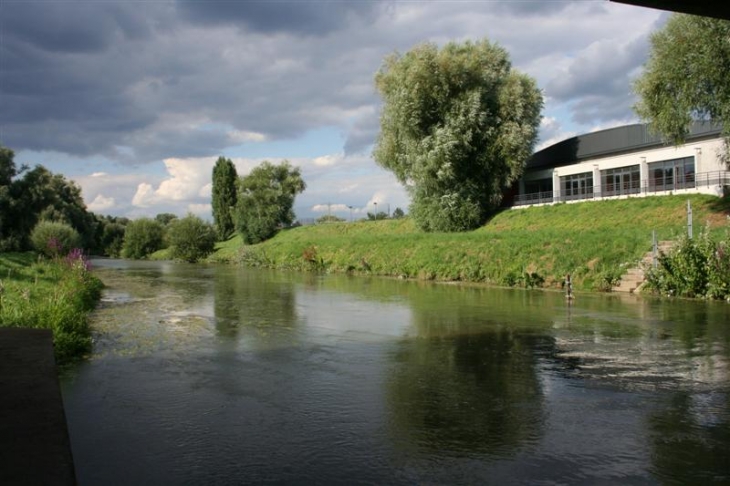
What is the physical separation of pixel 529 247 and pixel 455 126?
1686 centimetres

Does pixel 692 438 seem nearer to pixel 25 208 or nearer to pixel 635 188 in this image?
pixel 635 188

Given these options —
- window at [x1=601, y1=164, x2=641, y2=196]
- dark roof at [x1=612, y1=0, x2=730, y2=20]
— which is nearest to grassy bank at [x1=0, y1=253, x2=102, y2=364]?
dark roof at [x1=612, y1=0, x2=730, y2=20]

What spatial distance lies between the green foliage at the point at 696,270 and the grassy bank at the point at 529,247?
6.29ft

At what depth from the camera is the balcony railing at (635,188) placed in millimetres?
38994

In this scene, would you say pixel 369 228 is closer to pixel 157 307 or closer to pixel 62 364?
pixel 157 307

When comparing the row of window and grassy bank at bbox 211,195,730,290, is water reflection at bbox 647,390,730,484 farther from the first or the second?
the row of window

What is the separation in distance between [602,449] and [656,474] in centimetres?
71

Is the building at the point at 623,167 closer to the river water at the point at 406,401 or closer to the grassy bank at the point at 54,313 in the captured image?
the river water at the point at 406,401

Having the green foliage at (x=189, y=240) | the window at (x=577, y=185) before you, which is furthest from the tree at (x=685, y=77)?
the green foliage at (x=189, y=240)

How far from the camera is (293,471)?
575 cm

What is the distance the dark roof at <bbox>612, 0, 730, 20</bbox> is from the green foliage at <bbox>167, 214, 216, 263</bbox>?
2627 inches

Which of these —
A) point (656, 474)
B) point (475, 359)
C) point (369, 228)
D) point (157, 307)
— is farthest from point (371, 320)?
point (369, 228)

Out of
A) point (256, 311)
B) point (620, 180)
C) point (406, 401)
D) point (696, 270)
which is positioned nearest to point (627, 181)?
point (620, 180)

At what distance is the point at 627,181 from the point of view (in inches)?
1885
